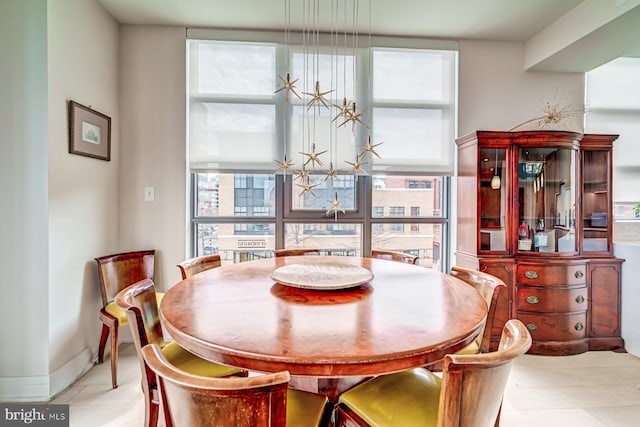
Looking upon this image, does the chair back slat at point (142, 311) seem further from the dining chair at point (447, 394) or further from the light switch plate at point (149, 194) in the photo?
the light switch plate at point (149, 194)

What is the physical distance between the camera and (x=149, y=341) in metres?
1.36

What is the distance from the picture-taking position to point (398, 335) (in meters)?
1.01

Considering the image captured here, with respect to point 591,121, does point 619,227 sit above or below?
below

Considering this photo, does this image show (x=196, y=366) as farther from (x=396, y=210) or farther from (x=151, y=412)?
(x=396, y=210)

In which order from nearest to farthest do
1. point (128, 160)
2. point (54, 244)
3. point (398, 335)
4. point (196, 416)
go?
point (196, 416)
point (398, 335)
point (54, 244)
point (128, 160)

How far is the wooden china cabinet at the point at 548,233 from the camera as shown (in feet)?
8.16

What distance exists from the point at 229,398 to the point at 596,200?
323 centimetres

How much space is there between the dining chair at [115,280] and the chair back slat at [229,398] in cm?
166

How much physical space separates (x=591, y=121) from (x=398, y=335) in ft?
10.6

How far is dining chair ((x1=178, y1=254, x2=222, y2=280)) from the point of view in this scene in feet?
6.36

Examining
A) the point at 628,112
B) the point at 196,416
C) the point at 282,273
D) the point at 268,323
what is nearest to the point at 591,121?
the point at 628,112

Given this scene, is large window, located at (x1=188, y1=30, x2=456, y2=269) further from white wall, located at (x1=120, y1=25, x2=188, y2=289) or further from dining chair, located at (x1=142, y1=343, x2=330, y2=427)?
dining chair, located at (x1=142, y1=343, x2=330, y2=427)

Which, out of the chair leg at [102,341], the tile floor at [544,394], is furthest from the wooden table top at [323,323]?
the chair leg at [102,341]

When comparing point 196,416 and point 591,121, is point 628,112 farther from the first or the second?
point 196,416
